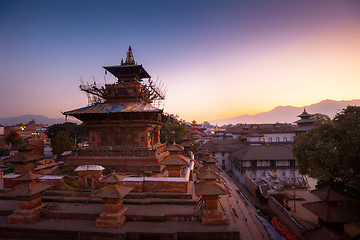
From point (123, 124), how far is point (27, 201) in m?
9.43

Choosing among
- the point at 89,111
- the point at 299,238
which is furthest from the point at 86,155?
the point at 299,238

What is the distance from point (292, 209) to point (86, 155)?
71.7 ft

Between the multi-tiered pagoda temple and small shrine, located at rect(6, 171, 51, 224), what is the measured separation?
541 centimetres

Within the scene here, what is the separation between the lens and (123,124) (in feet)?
59.8

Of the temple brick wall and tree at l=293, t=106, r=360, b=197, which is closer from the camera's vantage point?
the temple brick wall

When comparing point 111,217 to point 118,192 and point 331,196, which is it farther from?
point 331,196

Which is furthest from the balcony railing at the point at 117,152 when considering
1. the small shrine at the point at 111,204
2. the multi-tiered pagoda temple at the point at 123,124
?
the small shrine at the point at 111,204

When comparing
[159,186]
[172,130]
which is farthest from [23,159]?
[172,130]

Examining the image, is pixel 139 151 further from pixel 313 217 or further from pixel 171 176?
pixel 313 217

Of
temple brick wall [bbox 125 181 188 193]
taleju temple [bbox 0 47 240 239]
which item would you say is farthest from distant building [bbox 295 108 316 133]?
temple brick wall [bbox 125 181 188 193]

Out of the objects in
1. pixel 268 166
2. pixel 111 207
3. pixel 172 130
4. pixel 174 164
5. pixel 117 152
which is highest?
pixel 172 130

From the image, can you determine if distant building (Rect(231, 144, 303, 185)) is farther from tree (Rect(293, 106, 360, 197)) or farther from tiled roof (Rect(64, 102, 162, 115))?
tiled roof (Rect(64, 102, 162, 115))

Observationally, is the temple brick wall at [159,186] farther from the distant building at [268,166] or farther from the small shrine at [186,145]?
the distant building at [268,166]

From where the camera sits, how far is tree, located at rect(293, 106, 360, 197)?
1332 cm
